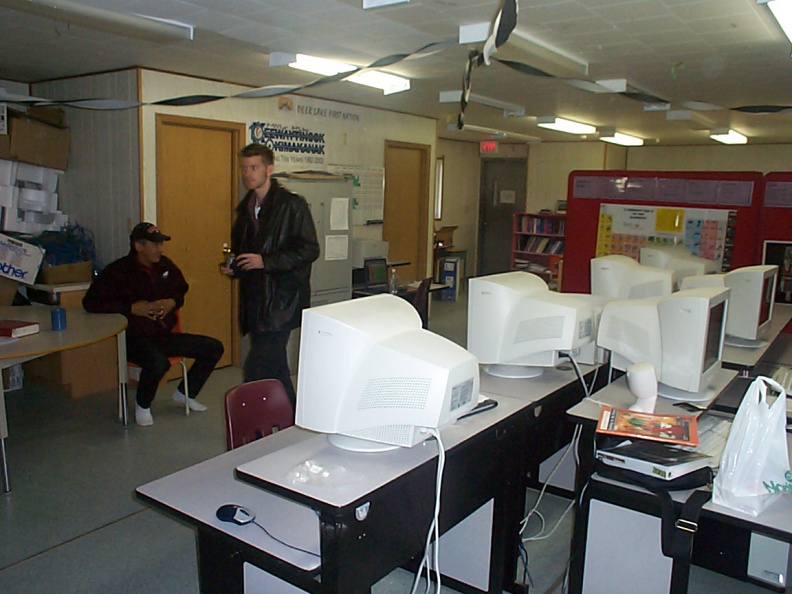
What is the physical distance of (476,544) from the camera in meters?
2.52

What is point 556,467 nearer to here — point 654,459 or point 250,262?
point 654,459

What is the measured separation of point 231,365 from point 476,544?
3759 millimetres

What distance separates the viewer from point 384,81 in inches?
195

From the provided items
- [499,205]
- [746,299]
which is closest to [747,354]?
[746,299]

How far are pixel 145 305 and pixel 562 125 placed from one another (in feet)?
18.7

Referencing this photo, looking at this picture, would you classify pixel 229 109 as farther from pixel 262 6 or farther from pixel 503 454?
pixel 503 454

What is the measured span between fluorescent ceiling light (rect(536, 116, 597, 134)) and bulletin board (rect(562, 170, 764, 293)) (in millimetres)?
1937

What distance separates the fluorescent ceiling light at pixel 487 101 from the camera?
5.54 meters

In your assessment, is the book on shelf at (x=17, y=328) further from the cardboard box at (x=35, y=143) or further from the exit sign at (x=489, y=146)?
the exit sign at (x=489, y=146)

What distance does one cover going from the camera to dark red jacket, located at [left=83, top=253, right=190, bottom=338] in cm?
428

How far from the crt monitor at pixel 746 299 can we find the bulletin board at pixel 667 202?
125cm

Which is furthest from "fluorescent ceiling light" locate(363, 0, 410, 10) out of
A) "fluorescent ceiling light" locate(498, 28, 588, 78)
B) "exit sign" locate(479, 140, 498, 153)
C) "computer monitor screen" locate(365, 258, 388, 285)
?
"exit sign" locate(479, 140, 498, 153)

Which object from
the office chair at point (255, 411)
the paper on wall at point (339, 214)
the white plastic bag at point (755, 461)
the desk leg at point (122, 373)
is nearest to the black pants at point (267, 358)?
the office chair at point (255, 411)

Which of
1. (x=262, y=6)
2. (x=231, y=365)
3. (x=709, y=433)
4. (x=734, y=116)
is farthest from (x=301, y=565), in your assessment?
(x=734, y=116)
